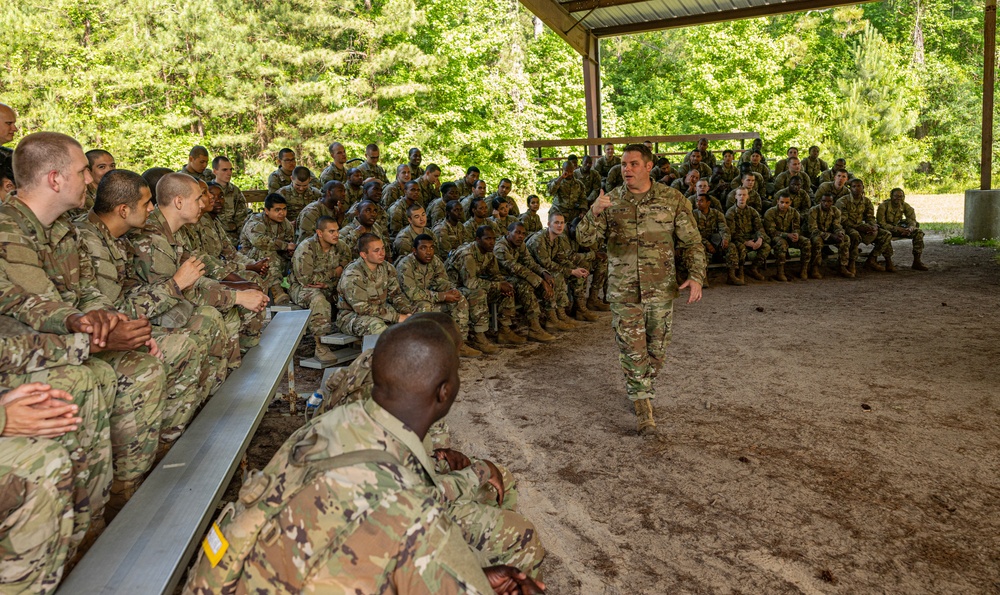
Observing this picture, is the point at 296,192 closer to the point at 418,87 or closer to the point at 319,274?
the point at 319,274

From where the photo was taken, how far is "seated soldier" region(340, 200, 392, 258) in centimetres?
768

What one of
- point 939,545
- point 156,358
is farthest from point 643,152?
point 156,358

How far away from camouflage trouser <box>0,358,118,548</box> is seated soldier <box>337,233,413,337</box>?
142 inches

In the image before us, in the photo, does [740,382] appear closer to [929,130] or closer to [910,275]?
[910,275]

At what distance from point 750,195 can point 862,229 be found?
1.83 meters

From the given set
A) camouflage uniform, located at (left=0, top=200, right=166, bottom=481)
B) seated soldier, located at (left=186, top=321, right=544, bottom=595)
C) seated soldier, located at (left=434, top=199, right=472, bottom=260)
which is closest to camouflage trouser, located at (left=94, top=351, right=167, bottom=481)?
camouflage uniform, located at (left=0, top=200, right=166, bottom=481)

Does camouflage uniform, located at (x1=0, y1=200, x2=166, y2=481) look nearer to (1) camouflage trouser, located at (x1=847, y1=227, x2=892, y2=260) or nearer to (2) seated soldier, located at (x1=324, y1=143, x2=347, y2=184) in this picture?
(2) seated soldier, located at (x1=324, y1=143, x2=347, y2=184)

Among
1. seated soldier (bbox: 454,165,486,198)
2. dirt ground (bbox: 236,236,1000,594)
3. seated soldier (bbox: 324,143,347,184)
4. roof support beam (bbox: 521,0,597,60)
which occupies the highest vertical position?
roof support beam (bbox: 521,0,597,60)

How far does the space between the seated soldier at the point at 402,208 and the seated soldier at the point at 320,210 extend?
86cm

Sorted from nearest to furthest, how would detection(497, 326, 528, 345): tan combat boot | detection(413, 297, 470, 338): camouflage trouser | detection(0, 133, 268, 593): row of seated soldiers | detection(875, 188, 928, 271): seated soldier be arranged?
detection(0, 133, 268, 593): row of seated soldiers
detection(413, 297, 470, 338): camouflage trouser
detection(497, 326, 528, 345): tan combat boot
detection(875, 188, 928, 271): seated soldier

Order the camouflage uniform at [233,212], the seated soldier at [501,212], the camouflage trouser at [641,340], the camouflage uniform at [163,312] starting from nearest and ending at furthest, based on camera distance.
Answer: the camouflage uniform at [163,312] < the camouflage trouser at [641,340] < the camouflage uniform at [233,212] < the seated soldier at [501,212]

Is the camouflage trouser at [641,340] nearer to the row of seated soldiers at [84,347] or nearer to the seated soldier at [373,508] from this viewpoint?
the row of seated soldiers at [84,347]

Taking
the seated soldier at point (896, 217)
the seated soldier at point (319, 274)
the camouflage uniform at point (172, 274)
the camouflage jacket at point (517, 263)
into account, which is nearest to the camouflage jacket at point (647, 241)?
the camouflage uniform at point (172, 274)

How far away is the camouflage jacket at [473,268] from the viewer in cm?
804
